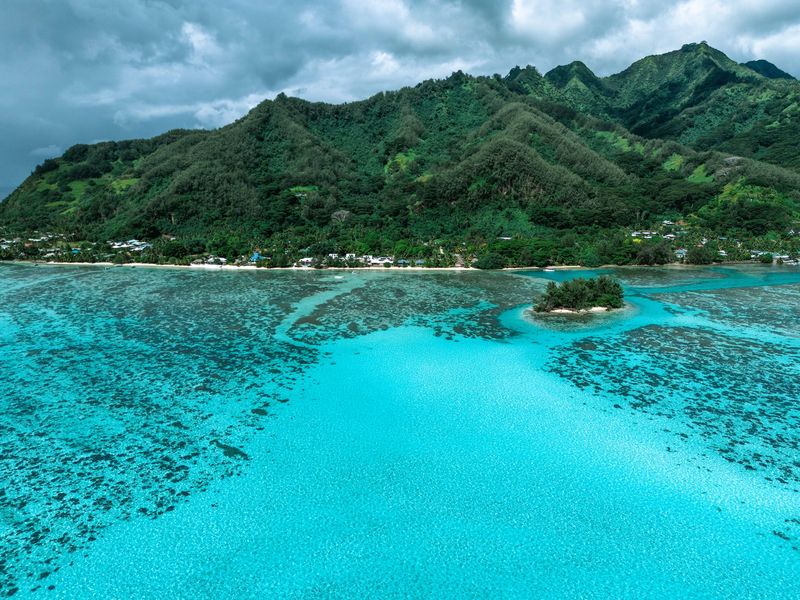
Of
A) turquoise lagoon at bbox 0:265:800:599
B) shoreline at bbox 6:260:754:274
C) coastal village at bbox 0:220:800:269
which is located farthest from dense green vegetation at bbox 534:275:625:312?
coastal village at bbox 0:220:800:269

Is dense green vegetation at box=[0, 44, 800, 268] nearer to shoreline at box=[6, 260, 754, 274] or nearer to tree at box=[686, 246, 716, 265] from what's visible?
shoreline at box=[6, 260, 754, 274]

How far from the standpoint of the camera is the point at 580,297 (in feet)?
147

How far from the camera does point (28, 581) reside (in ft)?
43.2

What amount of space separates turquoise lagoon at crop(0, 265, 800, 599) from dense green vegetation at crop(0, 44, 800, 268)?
1778 inches

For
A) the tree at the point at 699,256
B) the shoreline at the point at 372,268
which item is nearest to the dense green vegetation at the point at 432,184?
the shoreline at the point at 372,268

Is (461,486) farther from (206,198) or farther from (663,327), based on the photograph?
(206,198)

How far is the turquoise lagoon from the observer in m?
13.7

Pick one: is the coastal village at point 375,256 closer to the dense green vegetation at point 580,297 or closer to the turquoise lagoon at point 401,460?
the dense green vegetation at point 580,297

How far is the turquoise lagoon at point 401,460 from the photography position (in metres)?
13.7

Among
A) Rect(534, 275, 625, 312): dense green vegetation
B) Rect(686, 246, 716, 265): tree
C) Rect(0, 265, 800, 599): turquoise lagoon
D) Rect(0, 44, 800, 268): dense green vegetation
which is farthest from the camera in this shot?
Rect(0, 44, 800, 268): dense green vegetation

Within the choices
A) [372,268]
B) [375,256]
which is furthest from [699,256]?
[375,256]

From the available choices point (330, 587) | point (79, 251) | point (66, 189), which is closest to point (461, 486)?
point (330, 587)

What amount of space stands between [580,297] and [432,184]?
70.7m

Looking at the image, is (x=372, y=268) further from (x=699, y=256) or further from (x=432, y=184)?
(x=699, y=256)
